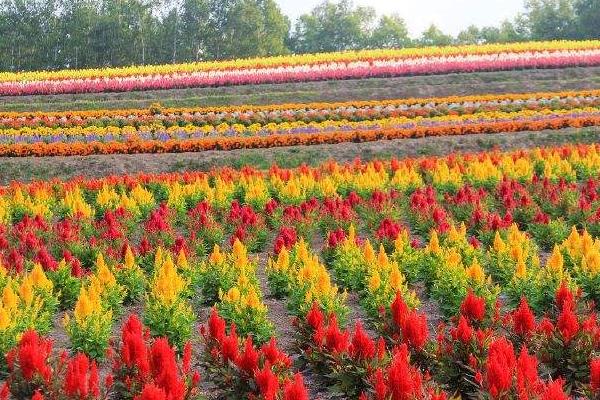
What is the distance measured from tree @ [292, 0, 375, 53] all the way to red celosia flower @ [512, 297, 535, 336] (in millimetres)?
59154

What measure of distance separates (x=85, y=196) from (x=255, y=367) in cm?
681

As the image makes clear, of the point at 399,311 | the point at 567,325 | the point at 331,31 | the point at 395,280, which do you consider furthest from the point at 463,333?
the point at 331,31

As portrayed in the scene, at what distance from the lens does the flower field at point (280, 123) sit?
1491 centimetres

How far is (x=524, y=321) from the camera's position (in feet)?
15.8

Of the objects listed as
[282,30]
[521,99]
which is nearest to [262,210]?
[521,99]

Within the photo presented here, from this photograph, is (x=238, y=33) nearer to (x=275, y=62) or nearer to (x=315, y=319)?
(x=275, y=62)

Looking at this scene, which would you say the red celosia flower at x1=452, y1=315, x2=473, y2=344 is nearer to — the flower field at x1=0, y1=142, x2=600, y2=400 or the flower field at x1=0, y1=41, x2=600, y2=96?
the flower field at x1=0, y1=142, x2=600, y2=400

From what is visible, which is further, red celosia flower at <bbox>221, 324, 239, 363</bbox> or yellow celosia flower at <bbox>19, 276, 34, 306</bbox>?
yellow celosia flower at <bbox>19, 276, 34, 306</bbox>

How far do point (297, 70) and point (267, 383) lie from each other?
84.3 feet

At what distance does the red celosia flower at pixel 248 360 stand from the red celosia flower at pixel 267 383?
21 centimetres

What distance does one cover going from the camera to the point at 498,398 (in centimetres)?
369

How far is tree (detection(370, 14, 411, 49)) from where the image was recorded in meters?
68.9

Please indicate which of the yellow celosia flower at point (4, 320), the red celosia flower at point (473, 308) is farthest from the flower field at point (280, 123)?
the red celosia flower at point (473, 308)

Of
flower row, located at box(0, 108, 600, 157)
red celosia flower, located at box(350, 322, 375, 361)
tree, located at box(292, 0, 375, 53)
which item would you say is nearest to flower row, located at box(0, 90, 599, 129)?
flower row, located at box(0, 108, 600, 157)
